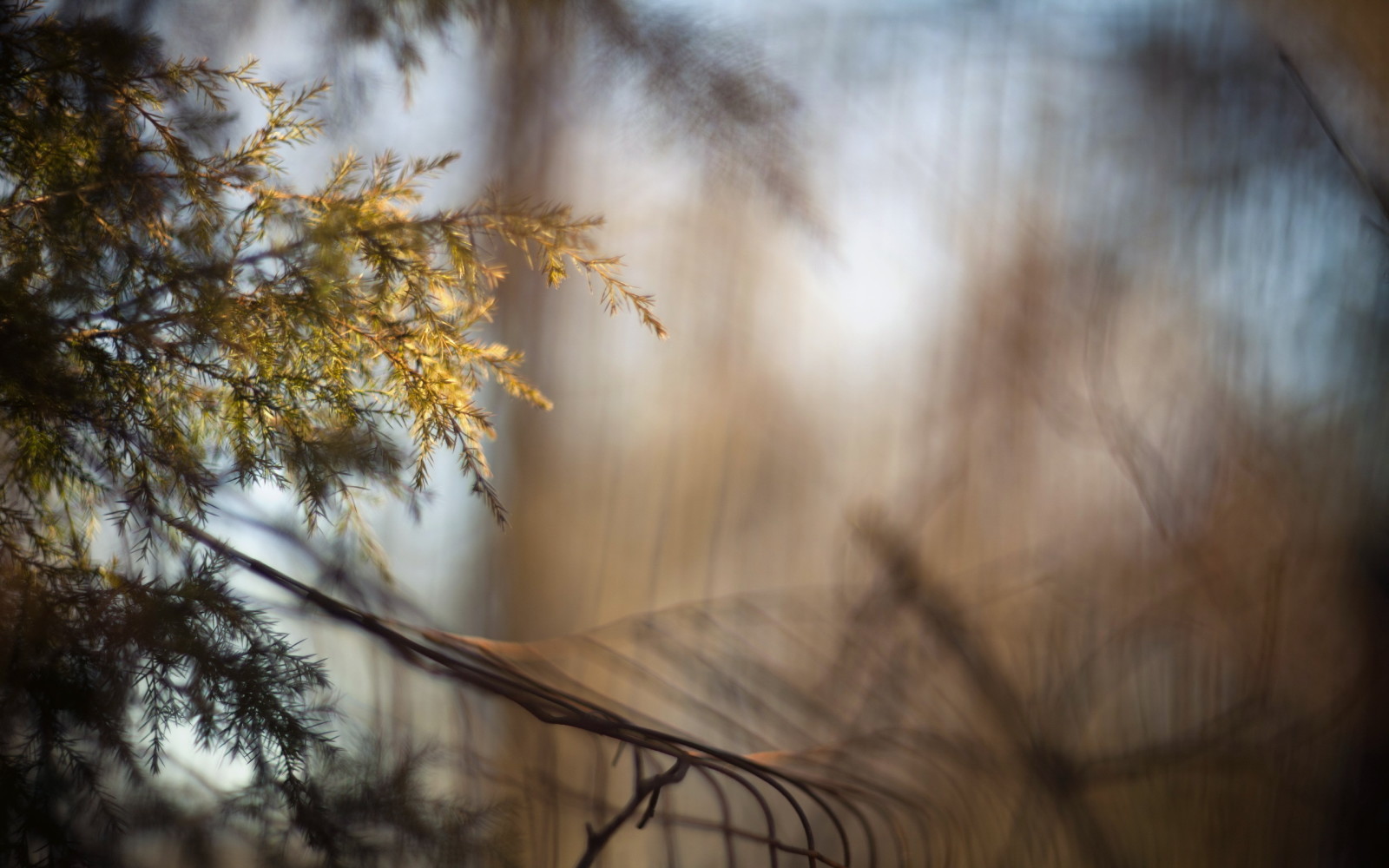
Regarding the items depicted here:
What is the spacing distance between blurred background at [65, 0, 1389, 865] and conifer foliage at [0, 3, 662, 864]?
0.16 meters

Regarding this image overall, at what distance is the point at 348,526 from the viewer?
763mm

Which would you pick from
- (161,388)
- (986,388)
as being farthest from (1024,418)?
(161,388)

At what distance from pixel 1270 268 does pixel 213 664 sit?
1.06 metres

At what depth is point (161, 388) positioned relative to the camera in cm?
68

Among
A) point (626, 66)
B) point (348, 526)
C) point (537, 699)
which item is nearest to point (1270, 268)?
point (626, 66)

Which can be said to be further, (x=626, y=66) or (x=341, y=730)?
(x=626, y=66)

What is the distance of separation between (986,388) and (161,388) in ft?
2.47

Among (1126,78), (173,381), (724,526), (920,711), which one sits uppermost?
(1126,78)

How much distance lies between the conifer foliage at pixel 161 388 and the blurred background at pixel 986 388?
0.16 m

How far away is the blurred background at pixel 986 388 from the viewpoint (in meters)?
0.84

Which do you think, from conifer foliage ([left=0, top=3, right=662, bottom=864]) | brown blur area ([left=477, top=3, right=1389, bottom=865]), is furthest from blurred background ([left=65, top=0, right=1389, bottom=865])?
conifer foliage ([left=0, top=3, right=662, bottom=864])

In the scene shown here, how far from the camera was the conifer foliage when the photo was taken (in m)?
0.66

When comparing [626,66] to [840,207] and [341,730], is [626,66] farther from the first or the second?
[341,730]

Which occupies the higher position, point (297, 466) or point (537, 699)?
point (297, 466)
